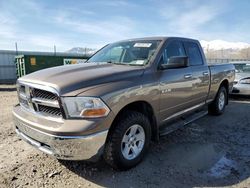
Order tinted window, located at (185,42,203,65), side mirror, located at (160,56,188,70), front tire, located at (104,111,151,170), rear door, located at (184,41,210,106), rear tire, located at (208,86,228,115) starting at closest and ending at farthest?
1. front tire, located at (104,111,151,170)
2. side mirror, located at (160,56,188,70)
3. rear door, located at (184,41,210,106)
4. tinted window, located at (185,42,203,65)
5. rear tire, located at (208,86,228,115)

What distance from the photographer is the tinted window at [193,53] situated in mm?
5000

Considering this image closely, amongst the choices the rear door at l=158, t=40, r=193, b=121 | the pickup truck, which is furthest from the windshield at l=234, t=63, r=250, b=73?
the rear door at l=158, t=40, r=193, b=121

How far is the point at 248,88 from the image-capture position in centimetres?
854

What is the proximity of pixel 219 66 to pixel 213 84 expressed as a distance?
646 millimetres

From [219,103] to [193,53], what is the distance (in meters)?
2.04

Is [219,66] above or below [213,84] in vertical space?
above

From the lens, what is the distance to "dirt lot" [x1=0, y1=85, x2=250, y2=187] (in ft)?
10.5

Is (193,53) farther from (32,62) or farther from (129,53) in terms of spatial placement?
(32,62)

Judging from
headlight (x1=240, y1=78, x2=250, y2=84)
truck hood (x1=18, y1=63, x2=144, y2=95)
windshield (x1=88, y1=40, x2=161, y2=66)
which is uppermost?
windshield (x1=88, y1=40, x2=161, y2=66)

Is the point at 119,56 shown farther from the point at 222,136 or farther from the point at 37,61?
the point at 37,61

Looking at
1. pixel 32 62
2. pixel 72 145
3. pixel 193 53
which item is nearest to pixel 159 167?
pixel 72 145

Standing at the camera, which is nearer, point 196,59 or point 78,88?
point 78,88

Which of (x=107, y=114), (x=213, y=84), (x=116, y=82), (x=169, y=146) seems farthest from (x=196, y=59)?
(x=107, y=114)

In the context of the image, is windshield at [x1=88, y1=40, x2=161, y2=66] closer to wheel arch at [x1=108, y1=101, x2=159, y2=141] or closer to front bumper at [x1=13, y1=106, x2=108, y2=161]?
wheel arch at [x1=108, y1=101, x2=159, y2=141]
